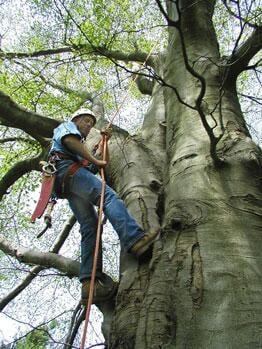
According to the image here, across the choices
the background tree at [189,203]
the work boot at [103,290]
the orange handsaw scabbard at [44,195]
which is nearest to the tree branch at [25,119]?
the background tree at [189,203]

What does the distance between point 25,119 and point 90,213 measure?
1.39m

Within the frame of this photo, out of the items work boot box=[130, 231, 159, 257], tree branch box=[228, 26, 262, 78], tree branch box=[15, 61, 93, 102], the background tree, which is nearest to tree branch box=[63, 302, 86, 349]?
the background tree

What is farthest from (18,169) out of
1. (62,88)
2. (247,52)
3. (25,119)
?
(247,52)

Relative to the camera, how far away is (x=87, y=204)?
279cm

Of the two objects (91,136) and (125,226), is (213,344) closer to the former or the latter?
(125,226)

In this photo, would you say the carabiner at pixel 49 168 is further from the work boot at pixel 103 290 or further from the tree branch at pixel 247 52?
the tree branch at pixel 247 52

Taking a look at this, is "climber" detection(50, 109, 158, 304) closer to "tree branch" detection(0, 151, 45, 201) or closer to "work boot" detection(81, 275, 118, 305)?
"work boot" detection(81, 275, 118, 305)

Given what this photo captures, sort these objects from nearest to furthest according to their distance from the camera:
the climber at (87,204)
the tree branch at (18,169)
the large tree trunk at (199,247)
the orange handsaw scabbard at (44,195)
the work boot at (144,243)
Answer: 1. the large tree trunk at (199,247)
2. the work boot at (144,243)
3. the climber at (87,204)
4. the orange handsaw scabbard at (44,195)
5. the tree branch at (18,169)

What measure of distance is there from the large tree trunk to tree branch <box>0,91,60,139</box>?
1.20m

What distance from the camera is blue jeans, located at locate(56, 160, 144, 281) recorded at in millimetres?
2359

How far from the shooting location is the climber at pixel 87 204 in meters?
2.33

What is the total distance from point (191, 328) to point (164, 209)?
969 mm

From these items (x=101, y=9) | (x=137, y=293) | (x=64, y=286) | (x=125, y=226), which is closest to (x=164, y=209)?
(x=125, y=226)

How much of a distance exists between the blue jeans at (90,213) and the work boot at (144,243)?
0.04m
